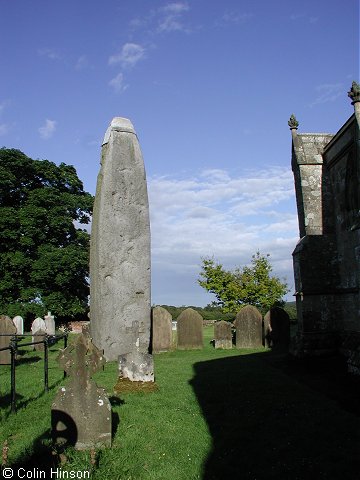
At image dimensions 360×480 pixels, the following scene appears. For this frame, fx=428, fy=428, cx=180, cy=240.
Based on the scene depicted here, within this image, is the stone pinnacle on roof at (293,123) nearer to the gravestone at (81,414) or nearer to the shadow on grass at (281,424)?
the shadow on grass at (281,424)

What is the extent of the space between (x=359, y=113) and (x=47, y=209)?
20084 mm

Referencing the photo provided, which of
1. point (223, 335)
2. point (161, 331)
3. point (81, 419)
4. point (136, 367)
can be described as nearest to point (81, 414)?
point (81, 419)

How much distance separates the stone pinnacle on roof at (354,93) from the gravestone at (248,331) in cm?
996

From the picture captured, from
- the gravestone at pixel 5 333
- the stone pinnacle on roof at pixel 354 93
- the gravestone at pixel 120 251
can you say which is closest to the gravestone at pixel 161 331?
the gravestone at pixel 5 333

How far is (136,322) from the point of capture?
7734 millimetres

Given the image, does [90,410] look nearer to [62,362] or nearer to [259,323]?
[62,362]

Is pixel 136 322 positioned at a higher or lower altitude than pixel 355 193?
lower

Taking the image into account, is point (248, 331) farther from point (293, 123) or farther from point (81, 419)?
point (81, 419)

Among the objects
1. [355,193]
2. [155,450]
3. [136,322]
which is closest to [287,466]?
[155,450]

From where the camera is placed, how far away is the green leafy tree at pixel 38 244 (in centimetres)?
2334

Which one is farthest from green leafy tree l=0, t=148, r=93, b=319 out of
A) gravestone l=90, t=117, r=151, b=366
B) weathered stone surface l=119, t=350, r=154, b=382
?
weathered stone surface l=119, t=350, r=154, b=382

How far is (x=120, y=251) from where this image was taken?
27.5 feet

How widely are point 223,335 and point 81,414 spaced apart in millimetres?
12792

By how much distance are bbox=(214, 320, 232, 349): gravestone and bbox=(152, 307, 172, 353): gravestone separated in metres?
1.93
